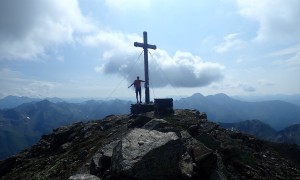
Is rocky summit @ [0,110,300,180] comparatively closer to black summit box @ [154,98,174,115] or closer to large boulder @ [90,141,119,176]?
large boulder @ [90,141,119,176]

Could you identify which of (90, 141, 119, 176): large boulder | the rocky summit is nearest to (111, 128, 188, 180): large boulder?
the rocky summit

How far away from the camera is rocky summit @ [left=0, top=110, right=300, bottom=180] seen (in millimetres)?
14438

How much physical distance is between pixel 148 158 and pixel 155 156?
0.39m

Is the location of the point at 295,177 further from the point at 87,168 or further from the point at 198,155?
the point at 87,168

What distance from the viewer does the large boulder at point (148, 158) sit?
1391cm

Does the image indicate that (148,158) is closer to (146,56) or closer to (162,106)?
(162,106)

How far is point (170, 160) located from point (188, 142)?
4287 mm

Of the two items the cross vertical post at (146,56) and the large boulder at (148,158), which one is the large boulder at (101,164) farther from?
the cross vertical post at (146,56)

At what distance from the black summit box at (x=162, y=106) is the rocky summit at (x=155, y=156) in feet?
4.05

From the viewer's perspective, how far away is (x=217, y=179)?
16328 millimetres

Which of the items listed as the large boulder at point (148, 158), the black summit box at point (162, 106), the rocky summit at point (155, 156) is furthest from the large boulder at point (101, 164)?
the black summit box at point (162, 106)

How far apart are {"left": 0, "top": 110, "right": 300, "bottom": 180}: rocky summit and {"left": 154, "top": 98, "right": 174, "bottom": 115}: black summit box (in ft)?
4.05

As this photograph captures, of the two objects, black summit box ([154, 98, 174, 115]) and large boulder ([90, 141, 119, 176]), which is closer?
large boulder ([90, 141, 119, 176])

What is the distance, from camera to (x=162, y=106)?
29797 mm
